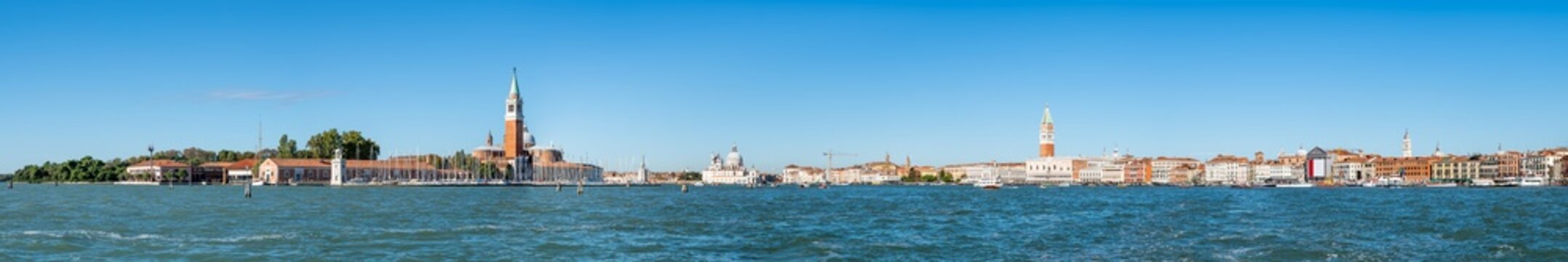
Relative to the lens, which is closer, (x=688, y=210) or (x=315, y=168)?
(x=688, y=210)

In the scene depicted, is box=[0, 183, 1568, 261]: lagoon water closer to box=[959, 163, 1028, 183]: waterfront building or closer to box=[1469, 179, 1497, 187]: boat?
box=[1469, 179, 1497, 187]: boat

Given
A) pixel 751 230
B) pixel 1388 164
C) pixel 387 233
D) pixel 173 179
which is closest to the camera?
pixel 387 233

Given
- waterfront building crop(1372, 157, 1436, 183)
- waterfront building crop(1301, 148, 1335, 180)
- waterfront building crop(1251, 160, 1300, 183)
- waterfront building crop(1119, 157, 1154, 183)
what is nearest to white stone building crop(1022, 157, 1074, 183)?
waterfront building crop(1119, 157, 1154, 183)

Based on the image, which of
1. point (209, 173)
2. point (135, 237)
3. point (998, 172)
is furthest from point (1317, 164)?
point (135, 237)

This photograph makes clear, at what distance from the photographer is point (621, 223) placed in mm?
26234

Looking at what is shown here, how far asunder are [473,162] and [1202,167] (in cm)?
7790

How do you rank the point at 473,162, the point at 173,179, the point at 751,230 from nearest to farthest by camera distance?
the point at 751,230 → the point at 173,179 → the point at 473,162

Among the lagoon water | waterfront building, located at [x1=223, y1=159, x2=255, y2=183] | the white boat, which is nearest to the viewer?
the lagoon water

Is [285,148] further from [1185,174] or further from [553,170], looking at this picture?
[1185,174]

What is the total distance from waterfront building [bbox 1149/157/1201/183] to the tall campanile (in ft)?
203

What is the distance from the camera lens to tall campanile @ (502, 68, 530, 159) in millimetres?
125562

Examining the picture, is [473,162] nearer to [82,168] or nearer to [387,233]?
[82,168]

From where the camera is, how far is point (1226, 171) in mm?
144750

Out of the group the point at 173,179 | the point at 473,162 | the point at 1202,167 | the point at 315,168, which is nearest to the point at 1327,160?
the point at 1202,167
